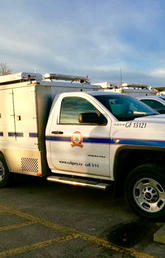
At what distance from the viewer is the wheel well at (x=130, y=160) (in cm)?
461

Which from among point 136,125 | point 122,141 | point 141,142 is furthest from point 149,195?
point 136,125

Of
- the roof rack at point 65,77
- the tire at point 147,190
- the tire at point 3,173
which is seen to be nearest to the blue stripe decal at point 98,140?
the tire at point 147,190

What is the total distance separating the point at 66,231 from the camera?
427 cm

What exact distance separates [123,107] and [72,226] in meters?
2.27

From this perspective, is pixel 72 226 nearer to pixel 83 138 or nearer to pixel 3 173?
pixel 83 138

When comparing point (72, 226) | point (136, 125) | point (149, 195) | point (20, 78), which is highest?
point (20, 78)

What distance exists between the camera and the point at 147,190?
452 cm

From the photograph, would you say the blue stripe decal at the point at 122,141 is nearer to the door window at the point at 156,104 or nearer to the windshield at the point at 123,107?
the windshield at the point at 123,107

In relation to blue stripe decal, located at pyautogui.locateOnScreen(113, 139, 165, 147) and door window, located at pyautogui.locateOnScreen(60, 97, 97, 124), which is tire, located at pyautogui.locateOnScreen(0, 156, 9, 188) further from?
blue stripe decal, located at pyautogui.locateOnScreen(113, 139, 165, 147)

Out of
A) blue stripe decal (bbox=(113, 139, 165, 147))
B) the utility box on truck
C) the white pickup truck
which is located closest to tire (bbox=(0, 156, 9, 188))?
the white pickup truck

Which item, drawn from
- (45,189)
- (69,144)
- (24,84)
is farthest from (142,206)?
(24,84)

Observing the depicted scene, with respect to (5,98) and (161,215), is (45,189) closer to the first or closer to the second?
(5,98)

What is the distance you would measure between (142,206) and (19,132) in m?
3.04

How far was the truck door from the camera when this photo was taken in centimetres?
495
